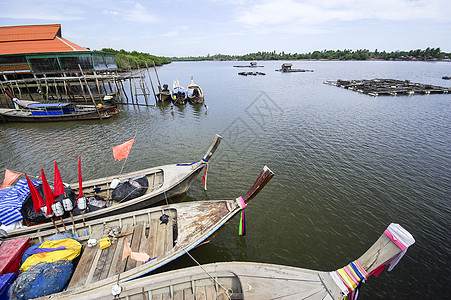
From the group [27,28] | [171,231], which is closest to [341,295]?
[171,231]

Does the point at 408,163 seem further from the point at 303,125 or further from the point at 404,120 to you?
the point at 404,120

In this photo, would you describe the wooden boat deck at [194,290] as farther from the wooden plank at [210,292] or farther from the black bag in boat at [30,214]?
the black bag in boat at [30,214]

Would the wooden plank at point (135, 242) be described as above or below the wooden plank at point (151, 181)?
below

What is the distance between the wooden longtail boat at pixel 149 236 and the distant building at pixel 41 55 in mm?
34495

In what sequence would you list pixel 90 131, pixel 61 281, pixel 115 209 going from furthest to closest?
pixel 90 131, pixel 115 209, pixel 61 281

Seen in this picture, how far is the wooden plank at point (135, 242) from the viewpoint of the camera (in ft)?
21.0

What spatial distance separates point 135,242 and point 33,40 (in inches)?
1844

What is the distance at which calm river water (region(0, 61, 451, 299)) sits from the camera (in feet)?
28.1

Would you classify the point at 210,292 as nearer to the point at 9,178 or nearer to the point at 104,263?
the point at 104,263

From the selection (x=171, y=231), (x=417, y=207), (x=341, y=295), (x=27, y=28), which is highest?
(x=27, y=28)

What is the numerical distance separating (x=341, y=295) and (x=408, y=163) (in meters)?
15.1

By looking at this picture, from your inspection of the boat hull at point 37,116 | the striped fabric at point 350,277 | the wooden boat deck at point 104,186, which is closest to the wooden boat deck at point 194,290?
the striped fabric at point 350,277

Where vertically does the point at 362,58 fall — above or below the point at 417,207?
above

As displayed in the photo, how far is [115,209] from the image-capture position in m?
8.70
